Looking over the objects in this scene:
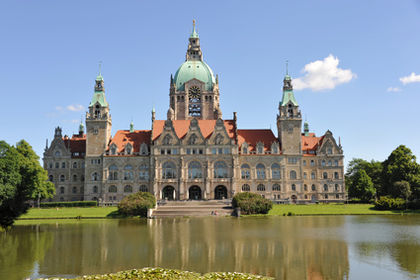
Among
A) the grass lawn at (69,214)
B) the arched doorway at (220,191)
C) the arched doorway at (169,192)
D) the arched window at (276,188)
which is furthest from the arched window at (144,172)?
the arched window at (276,188)

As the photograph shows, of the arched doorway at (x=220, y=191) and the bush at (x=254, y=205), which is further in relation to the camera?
the arched doorway at (x=220, y=191)

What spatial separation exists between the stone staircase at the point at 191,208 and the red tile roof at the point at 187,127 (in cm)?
1638

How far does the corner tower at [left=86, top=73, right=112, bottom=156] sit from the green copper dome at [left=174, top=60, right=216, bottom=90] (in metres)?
20.3

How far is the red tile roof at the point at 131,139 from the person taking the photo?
87.9m

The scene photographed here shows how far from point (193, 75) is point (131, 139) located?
2355cm

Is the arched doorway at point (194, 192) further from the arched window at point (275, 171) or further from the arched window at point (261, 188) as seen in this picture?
the arched window at point (275, 171)

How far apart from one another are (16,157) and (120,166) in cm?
3856

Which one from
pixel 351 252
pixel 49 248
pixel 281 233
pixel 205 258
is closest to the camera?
pixel 205 258

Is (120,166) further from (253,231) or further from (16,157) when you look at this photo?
(253,231)

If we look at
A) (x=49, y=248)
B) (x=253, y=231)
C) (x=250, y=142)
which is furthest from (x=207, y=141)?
(x=49, y=248)

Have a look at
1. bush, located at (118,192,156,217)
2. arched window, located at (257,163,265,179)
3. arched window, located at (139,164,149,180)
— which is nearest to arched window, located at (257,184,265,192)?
arched window, located at (257,163,265,179)

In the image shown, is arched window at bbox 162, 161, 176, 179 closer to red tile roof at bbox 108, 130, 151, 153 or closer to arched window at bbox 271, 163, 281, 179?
red tile roof at bbox 108, 130, 151, 153

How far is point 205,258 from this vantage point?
26.4 m

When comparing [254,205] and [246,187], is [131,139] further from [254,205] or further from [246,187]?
[254,205]
